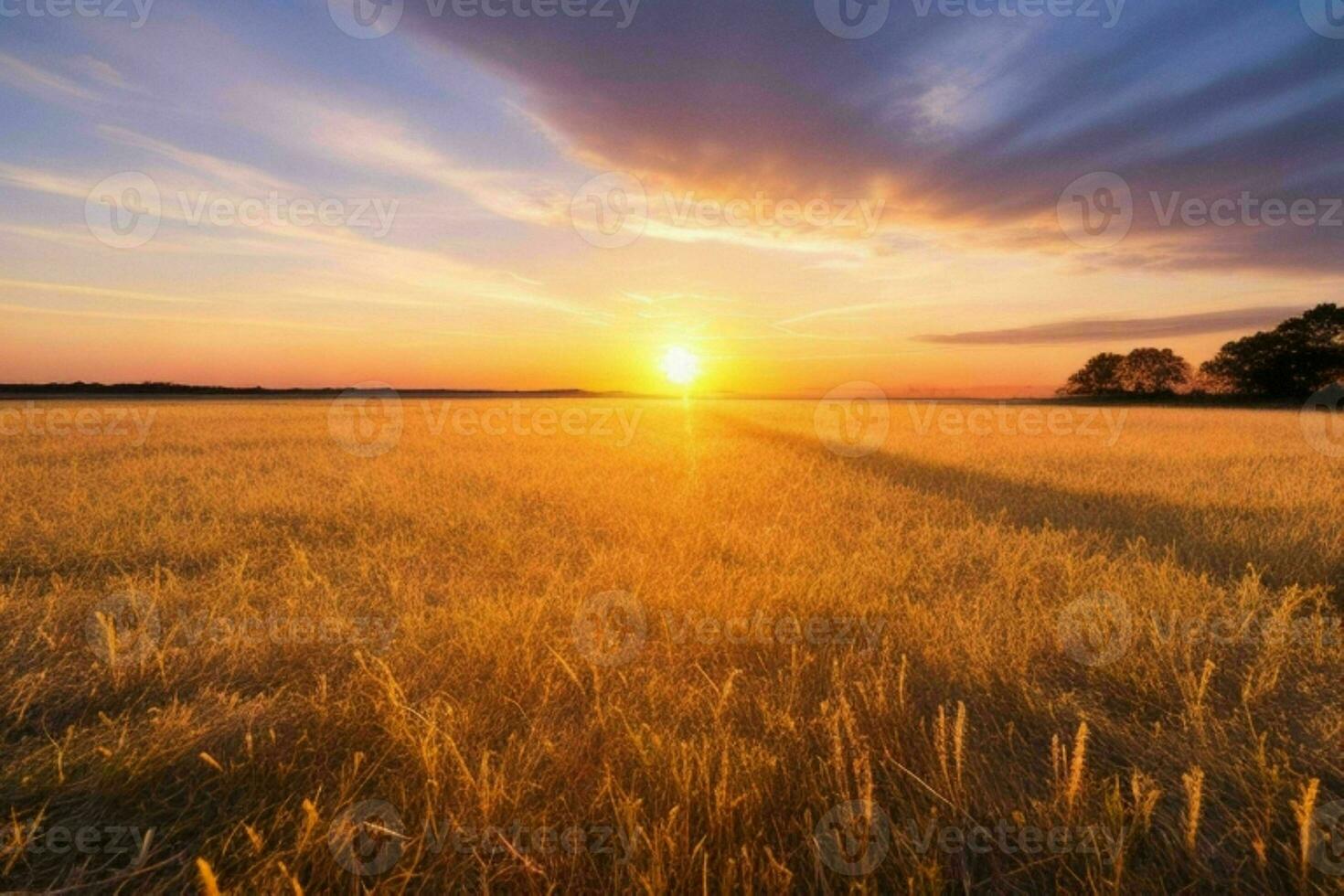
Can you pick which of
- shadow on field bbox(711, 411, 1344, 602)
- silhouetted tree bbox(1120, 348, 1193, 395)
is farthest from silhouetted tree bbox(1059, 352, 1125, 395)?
shadow on field bbox(711, 411, 1344, 602)

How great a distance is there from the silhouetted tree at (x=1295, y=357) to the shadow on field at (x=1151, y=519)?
59.9 meters

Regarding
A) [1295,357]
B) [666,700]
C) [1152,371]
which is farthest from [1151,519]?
[1152,371]

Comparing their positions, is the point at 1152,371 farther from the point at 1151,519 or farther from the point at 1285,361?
the point at 1151,519

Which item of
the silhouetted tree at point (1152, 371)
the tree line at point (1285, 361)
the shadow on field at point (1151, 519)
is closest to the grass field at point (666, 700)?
the shadow on field at point (1151, 519)

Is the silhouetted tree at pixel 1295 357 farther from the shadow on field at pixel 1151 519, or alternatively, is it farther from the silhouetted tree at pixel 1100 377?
the shadow on field at pixel 1151 519

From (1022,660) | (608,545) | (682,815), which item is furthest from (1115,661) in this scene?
(608,545)

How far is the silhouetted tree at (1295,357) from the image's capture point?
4769 centimetres

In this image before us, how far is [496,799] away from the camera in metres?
2.04

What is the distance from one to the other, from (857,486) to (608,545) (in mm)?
4523

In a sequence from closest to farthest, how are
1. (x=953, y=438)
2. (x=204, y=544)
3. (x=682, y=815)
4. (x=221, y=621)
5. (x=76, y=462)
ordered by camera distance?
(x=682, y=815) → (x=221, y=621) → (x=204, y=544) → (x=76, y=462) → (x=953, y=438)

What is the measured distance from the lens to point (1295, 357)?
1930 inches

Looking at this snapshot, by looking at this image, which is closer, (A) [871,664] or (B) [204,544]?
(A) [871,664]

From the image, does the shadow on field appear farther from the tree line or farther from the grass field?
the tree line

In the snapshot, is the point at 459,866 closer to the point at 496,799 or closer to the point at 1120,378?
the point at 496,799
